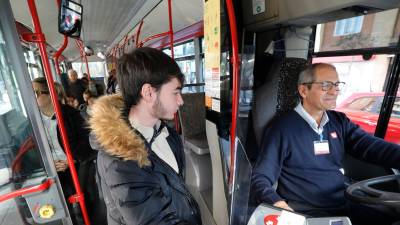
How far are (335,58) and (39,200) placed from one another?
7.64 ft

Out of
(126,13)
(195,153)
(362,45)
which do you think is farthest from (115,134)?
(126,13)

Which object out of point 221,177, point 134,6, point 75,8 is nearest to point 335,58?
point 221,177

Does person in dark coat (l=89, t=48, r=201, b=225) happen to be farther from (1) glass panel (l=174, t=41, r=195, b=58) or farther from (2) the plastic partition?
(1) glass panel (l=174, t=41, r=195, b=58)

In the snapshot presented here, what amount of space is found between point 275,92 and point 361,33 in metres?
0.87

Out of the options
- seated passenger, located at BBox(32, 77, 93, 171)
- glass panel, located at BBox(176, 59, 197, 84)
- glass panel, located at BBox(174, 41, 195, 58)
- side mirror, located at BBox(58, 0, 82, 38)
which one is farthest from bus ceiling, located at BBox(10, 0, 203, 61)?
seated passenger, located at BBox(32, 77, 93, 171)

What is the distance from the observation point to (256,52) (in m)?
1.82

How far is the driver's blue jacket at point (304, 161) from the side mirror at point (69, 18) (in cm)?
141

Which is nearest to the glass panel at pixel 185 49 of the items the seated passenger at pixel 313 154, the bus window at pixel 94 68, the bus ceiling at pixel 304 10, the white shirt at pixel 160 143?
the bus ceiling at pixel 304 10

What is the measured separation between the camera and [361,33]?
1.95 metres

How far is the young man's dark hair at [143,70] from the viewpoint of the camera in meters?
0.97

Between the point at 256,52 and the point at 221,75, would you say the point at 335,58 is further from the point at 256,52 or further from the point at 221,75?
the point at 221,75

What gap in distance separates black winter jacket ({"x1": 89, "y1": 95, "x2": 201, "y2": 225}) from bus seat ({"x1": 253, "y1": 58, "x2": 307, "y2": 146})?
0.94 m

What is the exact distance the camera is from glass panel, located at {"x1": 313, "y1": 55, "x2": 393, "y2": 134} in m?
2.09

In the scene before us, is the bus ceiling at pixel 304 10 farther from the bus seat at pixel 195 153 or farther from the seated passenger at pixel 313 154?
the bus seat at pixel 195 153
